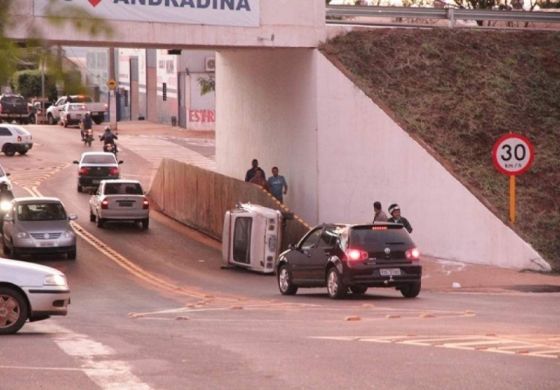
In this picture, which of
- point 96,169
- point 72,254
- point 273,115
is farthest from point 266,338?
point 96,169

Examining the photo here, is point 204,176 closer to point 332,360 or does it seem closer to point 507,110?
point 507,110

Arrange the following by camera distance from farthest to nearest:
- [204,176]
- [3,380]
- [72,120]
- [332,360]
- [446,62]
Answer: [72,120] < [204,176] < [446,62] < [332,360] < [3,380]

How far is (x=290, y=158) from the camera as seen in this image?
1463 inches

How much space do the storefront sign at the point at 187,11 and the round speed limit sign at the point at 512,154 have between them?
28.8 ft

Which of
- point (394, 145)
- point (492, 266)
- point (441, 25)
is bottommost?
point (492, 266)

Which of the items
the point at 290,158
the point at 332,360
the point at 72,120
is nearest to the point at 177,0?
the point at 290,158

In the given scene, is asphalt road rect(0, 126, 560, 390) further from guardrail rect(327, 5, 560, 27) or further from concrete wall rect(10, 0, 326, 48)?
guardrail rect(327, 5, 560, 27)

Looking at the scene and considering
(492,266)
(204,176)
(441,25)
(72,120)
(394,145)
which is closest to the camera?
(492,266)

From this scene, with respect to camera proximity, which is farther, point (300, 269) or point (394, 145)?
point (394, 145)

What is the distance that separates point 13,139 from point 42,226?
3186 cm

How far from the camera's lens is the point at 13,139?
64.4 metres

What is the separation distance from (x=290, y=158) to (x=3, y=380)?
25849 mm

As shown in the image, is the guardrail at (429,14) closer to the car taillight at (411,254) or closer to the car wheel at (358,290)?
the car wheel at (358,290)

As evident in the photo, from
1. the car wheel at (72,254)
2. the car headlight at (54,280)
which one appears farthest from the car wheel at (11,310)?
the car wheel at (72,254)
